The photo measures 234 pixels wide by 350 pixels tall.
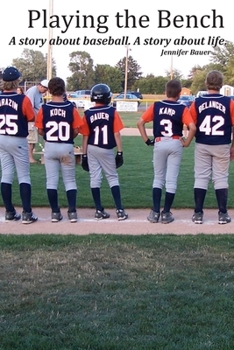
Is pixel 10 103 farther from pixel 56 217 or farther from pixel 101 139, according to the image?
pixel 56 217

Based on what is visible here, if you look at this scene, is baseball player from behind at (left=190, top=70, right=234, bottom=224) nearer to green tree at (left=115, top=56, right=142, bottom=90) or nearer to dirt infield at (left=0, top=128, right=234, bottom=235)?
dirt infield at (left=0, top=128, right=234, bottom=235)

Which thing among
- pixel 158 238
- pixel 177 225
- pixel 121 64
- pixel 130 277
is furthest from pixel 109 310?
pixel 121 64

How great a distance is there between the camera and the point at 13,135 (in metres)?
7.30

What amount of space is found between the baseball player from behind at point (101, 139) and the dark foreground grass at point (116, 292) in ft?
4.30

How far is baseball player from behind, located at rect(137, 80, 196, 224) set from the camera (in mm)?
7230

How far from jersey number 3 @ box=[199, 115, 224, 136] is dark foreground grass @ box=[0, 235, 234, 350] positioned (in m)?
1.44

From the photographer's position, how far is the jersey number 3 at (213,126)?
7.14 m

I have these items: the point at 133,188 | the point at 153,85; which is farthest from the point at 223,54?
the point at 133,188

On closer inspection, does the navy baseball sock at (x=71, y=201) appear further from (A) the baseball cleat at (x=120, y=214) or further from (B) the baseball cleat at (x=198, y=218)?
(B) the baseball cleat at (x=198, y=218)

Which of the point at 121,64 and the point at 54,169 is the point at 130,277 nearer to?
the point at 54,169

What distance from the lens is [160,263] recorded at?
5430mm

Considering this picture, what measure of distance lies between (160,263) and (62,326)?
1.64 m

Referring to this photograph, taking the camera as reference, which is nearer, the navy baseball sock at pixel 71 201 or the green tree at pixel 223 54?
the navy baseball sock at pixel 71 201

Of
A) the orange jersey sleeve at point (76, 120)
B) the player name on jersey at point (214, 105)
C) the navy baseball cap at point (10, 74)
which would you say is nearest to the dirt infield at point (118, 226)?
the orange jersey sleeve at point (76, 120)
